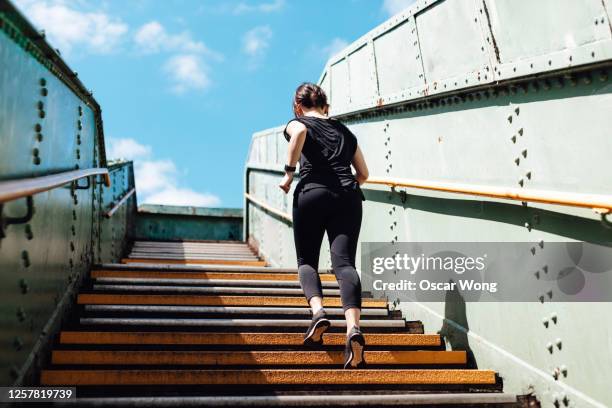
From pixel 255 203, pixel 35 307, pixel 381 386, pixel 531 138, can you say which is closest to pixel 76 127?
pixel 35 307

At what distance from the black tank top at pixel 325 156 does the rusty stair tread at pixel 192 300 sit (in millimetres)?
1218

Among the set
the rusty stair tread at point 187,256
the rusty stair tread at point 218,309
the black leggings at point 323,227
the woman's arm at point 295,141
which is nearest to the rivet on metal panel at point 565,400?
the black leggings at point 323,227

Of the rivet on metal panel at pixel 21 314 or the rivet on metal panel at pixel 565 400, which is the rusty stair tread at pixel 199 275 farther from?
the rivet on metal panel at pixel 565 400

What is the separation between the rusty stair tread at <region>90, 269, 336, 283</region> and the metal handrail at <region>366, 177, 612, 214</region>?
70.0 inches

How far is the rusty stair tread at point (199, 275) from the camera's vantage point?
5.11 m

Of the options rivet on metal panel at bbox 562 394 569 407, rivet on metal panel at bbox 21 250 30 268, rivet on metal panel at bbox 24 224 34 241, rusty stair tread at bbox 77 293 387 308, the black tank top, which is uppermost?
the black tank top

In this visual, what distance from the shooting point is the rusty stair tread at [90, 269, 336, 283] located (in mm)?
5109

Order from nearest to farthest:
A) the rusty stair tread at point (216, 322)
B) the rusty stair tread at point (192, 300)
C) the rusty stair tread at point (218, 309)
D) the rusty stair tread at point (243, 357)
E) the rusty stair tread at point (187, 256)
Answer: the rusty stair tread at point (243, 357) < the rusty stair tread at point (216, 322) < the rusty stair tread at point (218, 309) < the rusty stair tread at point (192, 300) < the rusty stair tread at point (187, 256)

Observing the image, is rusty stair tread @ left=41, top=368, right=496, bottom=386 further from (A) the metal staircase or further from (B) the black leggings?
(B) the black leggings

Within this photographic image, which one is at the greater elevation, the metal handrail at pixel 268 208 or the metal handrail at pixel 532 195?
the metal handrail at pixel 268 208

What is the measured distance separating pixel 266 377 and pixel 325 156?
1.39 m

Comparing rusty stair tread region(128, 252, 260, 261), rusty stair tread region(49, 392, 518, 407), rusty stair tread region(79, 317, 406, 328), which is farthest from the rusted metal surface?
rusty stair tread region(128, 252, 260, 261)

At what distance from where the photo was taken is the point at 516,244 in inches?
135

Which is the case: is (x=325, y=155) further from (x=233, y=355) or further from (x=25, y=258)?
(x=25, y=258)
